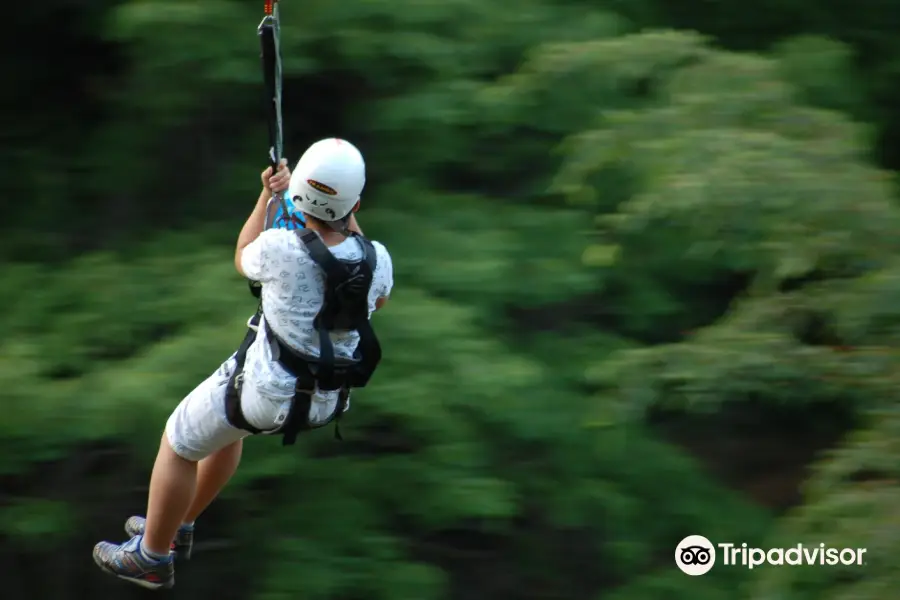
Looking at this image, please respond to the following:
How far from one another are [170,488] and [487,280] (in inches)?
61.2

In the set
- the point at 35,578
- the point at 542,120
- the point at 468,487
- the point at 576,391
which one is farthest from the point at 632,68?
the point at 35,578

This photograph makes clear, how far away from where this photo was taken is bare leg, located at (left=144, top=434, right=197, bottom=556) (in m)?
3.71

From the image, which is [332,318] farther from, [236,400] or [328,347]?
[236,400]

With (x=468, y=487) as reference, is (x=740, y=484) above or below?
above

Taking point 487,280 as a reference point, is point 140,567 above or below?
below

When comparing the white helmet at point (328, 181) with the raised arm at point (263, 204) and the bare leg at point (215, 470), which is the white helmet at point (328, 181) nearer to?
the raised arm at point (263, 204)

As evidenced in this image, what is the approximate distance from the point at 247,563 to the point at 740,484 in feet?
7.97

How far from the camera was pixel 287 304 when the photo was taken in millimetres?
3385

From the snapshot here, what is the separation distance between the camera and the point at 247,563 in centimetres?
513

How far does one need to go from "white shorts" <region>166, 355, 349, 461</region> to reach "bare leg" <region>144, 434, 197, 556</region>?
1.6 inches

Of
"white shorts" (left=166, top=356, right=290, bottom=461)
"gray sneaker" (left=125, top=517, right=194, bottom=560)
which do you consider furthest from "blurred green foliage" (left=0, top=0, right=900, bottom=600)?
"white shorts" (left=166, top=356, right=290, bottom=461)

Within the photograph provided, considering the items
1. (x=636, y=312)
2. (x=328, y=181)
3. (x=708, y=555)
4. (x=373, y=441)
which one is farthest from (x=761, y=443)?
(x=328, y=181)

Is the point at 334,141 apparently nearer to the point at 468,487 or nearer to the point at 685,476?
the point at 468,487

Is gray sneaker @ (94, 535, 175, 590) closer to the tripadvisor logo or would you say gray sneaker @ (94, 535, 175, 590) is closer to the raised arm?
the raised arm
